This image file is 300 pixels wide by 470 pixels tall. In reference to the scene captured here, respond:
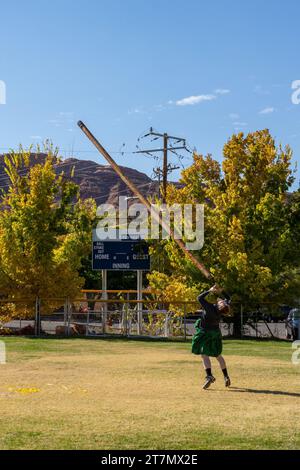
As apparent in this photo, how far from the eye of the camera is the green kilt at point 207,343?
12.9 metres

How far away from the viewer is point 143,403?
10.6 m

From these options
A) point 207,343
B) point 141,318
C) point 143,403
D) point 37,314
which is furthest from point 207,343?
point 37,314

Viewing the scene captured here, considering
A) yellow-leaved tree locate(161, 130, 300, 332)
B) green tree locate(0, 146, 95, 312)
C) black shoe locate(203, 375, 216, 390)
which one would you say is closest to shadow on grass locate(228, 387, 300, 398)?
black shoe locate(203, 375, 216, 390)

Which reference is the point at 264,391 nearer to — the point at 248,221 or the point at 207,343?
the point at 207,343

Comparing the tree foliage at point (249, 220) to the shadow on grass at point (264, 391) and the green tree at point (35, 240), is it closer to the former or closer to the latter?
the green tree at point (35, 240)

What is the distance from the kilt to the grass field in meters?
0.64

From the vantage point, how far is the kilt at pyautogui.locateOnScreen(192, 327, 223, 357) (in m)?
12.9

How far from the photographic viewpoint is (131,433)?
324 inches

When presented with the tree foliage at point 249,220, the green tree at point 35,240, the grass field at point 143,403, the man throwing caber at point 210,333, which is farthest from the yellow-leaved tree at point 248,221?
the man throwing caber at point 210,333

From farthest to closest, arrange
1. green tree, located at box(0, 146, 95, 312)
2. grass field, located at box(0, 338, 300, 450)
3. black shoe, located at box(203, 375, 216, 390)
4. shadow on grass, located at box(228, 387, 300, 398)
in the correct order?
1. green tree, located at box(0, 146, 95, 312)
2. black shoe, located at box(203, 375, 216, 390)
3. shadow on grass, located at box(228, 387, 300, 398)
4. grass field, located at box(0, 338, 300, 450)

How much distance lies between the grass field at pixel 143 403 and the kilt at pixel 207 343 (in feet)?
2.10

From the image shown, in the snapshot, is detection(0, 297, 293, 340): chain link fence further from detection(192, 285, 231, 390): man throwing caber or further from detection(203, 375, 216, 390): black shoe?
detection(203, 375, 216, 390): black shoe

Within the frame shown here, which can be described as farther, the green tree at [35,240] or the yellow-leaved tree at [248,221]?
the green tree at [35,240]
